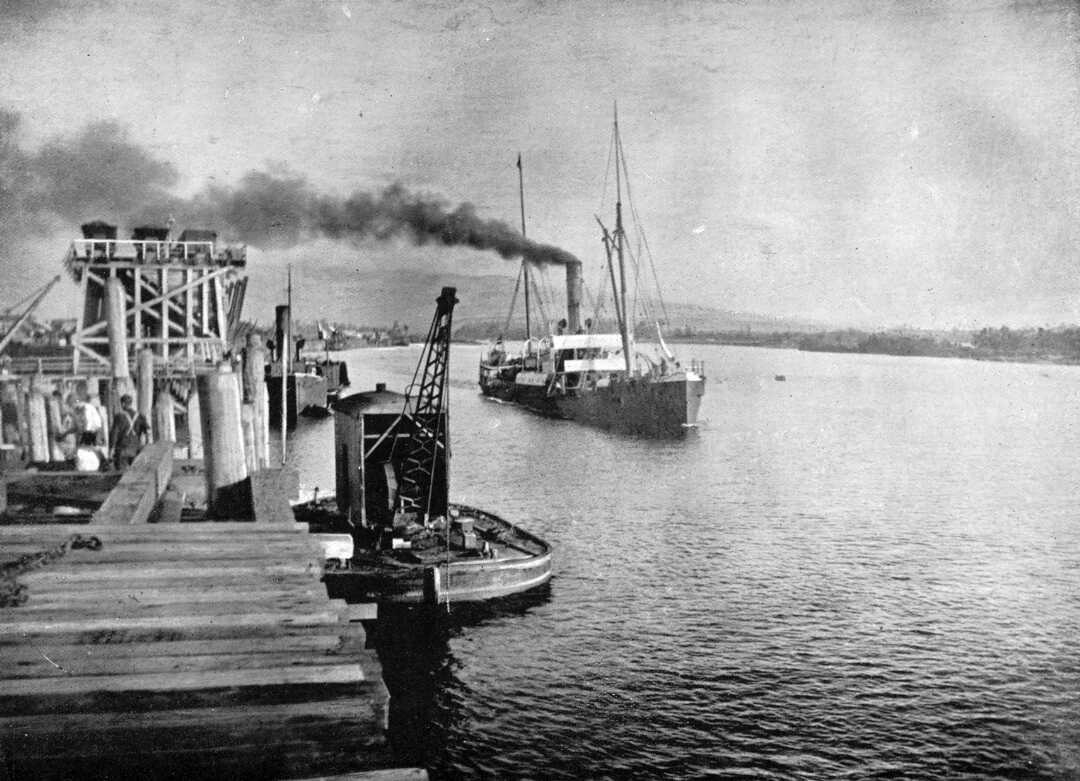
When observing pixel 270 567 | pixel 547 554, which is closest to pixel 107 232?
pixel 547 554

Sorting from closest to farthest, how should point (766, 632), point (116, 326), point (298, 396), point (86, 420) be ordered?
point (86, 420)
point (766, 632)
point (116, 326)
point (298, 396)

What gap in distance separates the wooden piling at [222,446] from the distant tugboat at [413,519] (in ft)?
48.7

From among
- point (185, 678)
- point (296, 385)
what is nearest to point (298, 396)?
point (296, 385)

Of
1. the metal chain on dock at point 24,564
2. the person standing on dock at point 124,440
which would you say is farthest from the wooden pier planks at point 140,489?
the person standing on dock at point 124,440

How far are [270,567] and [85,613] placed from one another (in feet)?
4.33

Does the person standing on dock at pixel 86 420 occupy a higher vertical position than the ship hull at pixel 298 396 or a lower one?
higher

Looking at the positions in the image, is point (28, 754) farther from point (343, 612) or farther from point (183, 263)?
point (183, 263)

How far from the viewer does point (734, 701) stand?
19.3 meters

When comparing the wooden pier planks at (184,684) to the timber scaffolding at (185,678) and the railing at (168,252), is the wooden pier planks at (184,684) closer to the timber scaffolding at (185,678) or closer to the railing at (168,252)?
the timber scaffolding at (185,678)

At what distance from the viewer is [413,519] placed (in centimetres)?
2777

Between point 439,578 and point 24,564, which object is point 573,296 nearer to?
point 439,578

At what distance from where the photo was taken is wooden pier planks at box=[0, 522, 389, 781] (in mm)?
4152

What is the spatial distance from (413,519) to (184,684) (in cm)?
2361

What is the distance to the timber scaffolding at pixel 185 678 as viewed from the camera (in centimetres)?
416
